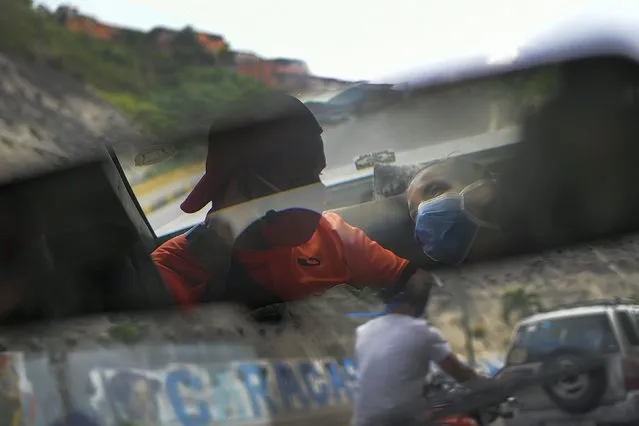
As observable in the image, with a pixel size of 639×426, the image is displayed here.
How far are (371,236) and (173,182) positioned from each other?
0.44 m

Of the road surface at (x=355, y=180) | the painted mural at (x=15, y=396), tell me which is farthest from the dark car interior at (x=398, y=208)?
the painted mural at (x=15, y=396)

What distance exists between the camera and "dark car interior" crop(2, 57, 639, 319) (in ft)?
4.75

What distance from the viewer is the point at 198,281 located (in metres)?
1.48

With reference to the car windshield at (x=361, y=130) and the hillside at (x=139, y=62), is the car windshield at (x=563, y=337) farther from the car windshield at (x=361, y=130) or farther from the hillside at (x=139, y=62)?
the hillside at (x=139, y=62)

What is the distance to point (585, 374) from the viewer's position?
5.27 feet

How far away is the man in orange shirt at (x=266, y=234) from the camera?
149cm

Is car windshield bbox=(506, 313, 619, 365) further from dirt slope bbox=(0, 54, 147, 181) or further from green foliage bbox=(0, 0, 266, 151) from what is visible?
dirt slope bbox=(0, 54, 147, 181)

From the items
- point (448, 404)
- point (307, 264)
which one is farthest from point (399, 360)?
point (307, 264)

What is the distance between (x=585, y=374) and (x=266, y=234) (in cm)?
78

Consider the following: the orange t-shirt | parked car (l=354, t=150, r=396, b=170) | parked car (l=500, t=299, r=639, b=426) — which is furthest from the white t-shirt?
parked car (l=354, t=150, r=396, b=170)

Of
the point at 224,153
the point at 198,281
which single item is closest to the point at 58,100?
the point at 224,153

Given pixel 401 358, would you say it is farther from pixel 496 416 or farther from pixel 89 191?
pixel 89 191

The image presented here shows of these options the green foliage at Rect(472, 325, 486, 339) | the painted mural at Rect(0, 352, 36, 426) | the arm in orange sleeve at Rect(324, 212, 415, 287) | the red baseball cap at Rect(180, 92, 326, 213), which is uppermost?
the red baseball cap at Rect(180, 92, 326, 213)

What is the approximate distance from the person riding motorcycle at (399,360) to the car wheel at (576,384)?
0.21m
